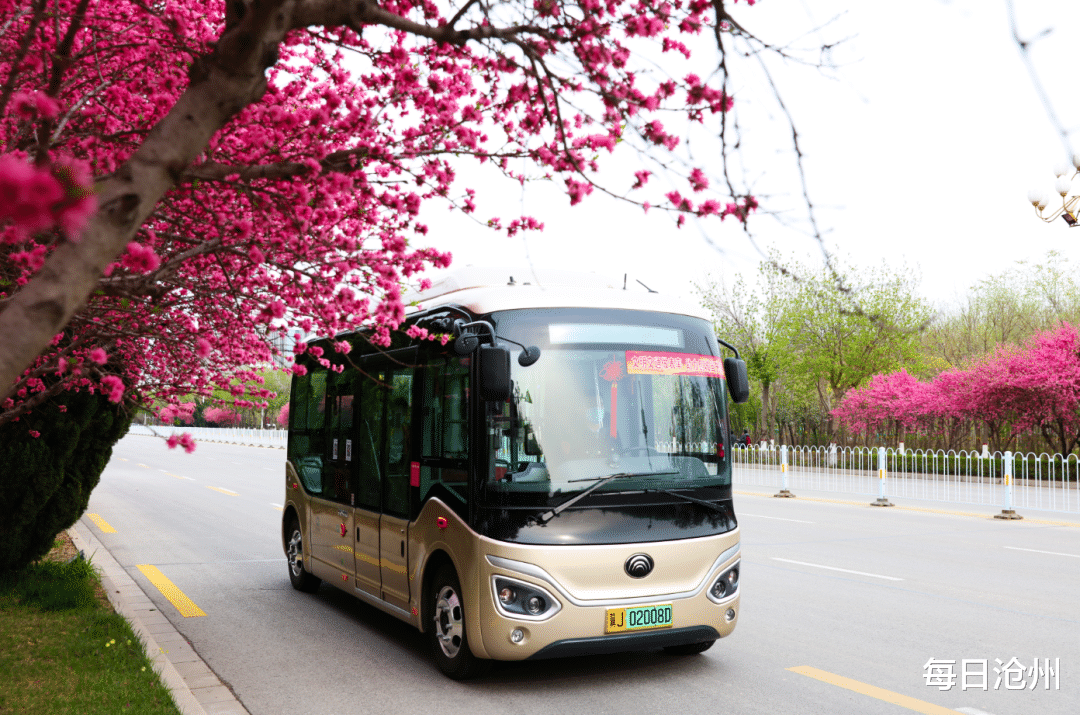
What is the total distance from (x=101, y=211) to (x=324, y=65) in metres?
3.78

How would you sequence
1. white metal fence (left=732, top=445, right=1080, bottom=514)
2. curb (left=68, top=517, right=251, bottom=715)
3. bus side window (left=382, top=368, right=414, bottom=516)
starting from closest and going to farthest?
curb (left=68, top=517, right=251, bottom=715)
bus side window (left=382, top=368, right=414, bottom=516)
white metal fence (left=732, top=445, right=1080, bottom=514)

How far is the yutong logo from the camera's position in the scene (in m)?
5.89

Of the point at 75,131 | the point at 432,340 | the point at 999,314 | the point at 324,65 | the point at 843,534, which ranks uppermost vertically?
the point at 999,314

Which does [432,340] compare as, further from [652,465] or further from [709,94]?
[709,94]

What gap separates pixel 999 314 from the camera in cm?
4609

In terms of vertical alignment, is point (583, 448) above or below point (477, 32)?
below

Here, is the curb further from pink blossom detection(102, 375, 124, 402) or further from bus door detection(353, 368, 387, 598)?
pink blossom detection(102, 375, 124, 402)

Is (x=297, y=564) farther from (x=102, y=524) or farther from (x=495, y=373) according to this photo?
(x=102, y=524)

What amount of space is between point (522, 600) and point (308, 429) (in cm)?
459

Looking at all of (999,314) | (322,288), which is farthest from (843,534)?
(999,314)

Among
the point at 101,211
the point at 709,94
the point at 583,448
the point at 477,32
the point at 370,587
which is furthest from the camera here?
the point at 370,587

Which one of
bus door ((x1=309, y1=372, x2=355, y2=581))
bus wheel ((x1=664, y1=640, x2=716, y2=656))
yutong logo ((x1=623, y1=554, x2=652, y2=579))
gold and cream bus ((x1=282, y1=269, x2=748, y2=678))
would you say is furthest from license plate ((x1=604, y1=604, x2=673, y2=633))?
bus door ((x1=309, y1=372, x2=355, y2=581))

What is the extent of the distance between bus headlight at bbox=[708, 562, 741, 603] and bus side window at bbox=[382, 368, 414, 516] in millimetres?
2408

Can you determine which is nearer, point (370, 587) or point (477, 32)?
point (477, 32)
